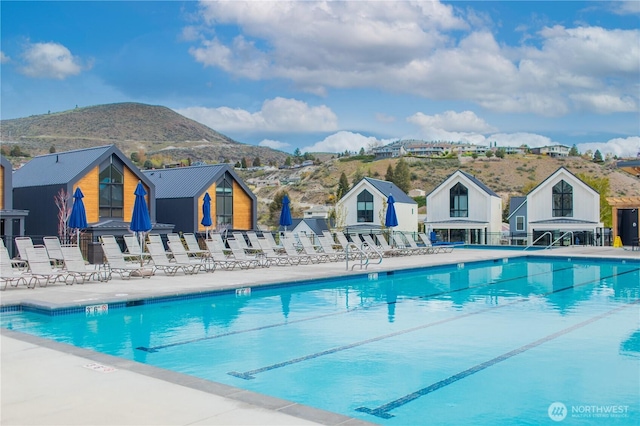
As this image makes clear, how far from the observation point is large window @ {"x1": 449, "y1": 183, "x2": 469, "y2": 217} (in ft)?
133

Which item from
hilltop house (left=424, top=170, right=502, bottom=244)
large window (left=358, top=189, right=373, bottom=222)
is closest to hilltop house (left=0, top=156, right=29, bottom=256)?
large window (left=358, top=189, right=373, bottom=222)

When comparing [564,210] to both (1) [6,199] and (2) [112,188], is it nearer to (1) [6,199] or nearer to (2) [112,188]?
(2) [112,188]

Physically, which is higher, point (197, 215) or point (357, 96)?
point (357, 96)

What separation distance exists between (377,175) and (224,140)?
44274mm

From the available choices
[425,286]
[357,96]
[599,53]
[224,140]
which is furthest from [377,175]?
[425,286]

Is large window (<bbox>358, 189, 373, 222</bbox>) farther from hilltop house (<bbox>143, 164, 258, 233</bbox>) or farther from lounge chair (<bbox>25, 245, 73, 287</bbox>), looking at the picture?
lounge chair (<bbox>25, 245, 73, 287</bbox>)

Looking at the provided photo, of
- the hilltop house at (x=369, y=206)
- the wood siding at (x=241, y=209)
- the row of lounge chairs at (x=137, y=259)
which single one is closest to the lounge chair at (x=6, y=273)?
the row of lounge chairs at (x=137, y=259)

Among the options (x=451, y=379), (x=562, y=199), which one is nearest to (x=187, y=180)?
(x=562, y=199)

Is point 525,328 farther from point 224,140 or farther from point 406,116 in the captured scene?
point 224,140

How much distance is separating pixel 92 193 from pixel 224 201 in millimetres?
7492

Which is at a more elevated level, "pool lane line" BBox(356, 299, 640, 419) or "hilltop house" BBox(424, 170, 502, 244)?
"hilltop house" BBox(424, 170, 502, 244)

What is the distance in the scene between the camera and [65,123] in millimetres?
97250

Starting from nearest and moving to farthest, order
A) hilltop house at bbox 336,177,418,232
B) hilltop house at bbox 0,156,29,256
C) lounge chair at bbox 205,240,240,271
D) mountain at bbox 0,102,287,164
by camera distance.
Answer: lounge chair at bbox 205,240,240,271 < hilltop house at bbox 0,156,29,256 < hilltop house at bbox 336,177,418,232 < mountain at bbox 0,102,287,164
